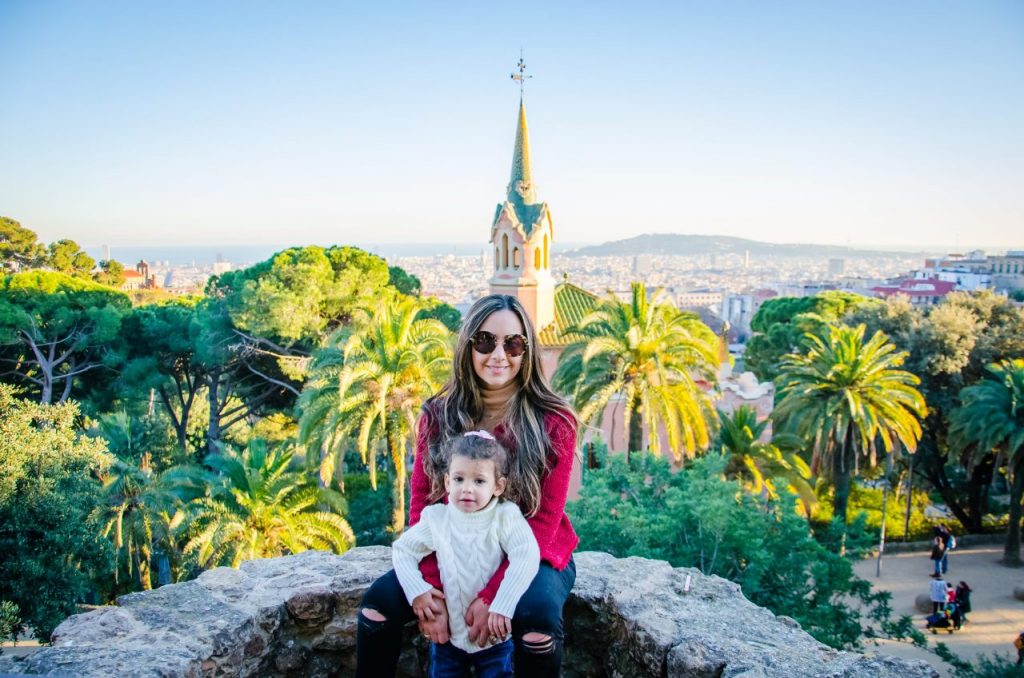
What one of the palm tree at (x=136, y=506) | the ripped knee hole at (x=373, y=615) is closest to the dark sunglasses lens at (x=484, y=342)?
the ripped knee hole at (x=373, y=615)

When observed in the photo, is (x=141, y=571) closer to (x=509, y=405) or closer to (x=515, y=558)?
(x=509, y=405)

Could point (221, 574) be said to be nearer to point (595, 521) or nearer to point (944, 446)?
point (595, 521)

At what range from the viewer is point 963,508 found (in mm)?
20062

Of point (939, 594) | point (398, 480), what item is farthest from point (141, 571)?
point (939, 594)

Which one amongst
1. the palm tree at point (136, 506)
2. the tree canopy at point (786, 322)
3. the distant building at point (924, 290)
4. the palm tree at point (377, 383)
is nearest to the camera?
the palm tree at point (377, 383)

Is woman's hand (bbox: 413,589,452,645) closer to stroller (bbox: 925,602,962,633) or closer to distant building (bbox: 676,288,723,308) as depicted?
stroller (bbox: 925,602,962,633)

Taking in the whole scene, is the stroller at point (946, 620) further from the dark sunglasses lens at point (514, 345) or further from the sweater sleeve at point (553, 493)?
the dark sunglasses lens at point (514, 345)

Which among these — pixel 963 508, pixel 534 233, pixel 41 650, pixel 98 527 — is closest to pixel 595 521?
pixel 41 650

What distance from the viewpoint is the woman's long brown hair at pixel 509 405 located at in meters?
2.91

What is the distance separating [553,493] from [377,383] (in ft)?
29.7

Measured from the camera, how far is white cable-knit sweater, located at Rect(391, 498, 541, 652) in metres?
2.62

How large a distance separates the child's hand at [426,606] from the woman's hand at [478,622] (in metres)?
0.14

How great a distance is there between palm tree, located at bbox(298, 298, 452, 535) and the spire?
37.6ft

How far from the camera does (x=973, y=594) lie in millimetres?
14672
